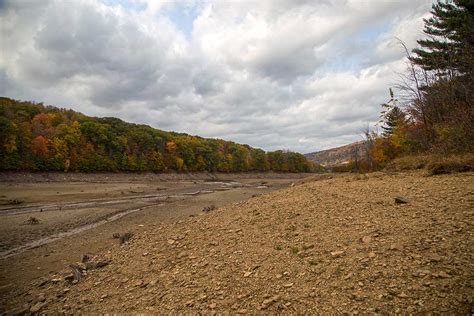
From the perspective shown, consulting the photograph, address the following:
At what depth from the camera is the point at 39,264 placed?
441 inches

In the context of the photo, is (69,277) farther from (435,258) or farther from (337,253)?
(435,258)

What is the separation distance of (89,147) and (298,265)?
70.0m

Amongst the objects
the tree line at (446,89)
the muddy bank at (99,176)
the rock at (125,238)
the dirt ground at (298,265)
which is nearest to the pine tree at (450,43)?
the tree line at (446,89)

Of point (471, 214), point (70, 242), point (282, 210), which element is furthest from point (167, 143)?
point (471, 214)

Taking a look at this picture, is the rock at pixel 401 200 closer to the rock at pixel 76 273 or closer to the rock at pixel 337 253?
the rock at pixel 337 253

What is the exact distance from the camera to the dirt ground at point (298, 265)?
439cm

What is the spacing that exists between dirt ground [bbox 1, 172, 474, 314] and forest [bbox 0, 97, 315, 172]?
50958 millimetres

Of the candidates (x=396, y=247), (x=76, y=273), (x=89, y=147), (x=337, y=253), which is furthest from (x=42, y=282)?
(x=89, y=147)

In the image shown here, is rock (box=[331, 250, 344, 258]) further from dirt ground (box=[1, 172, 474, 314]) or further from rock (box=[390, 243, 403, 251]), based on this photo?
rock (box=[390, 243, 403, 251])

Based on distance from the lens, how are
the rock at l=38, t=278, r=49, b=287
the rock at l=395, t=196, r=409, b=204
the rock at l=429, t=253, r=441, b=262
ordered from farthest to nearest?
the rock at l=38, t=278, r=49, b=287, the rock at l=395, t=196, r=409, b=204, the rock at l=429, t=253, r=441, b=262

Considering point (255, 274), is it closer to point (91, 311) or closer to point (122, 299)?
point (122, 299)

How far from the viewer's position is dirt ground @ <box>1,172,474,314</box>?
439 cm

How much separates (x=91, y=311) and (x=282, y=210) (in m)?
7.07

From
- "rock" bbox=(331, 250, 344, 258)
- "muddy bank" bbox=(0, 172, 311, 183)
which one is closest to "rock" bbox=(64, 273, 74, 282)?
"rock" bbox=(331, 250, 344, 258)
